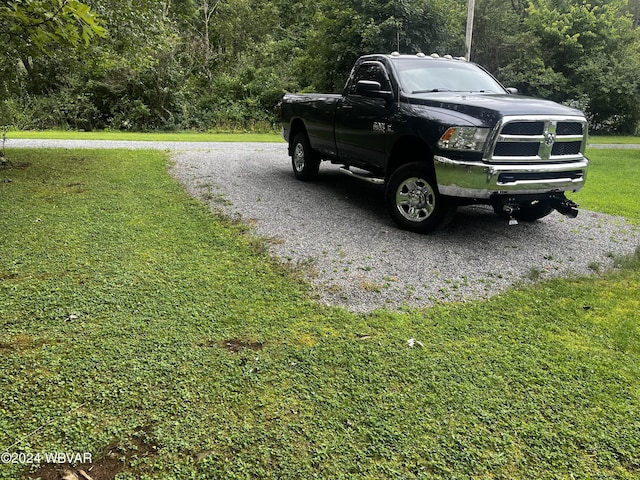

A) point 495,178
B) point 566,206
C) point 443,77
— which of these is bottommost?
point 566,206

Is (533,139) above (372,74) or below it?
below

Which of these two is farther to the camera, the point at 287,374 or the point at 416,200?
the point at 416,200

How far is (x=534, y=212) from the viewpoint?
6406 mm

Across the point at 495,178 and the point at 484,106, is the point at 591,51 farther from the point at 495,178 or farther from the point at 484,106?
the point at 495,178

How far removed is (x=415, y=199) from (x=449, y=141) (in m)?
0.88

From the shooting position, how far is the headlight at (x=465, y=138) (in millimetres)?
4949

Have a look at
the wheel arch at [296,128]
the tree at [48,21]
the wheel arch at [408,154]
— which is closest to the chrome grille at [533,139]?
the wheel arch at [408,154]

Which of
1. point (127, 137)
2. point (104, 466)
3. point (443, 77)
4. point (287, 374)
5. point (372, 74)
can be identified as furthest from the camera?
point (127, 137)

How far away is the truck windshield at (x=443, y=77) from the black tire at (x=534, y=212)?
1.64 metres

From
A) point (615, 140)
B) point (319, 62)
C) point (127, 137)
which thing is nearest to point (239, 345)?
point (127, 137)

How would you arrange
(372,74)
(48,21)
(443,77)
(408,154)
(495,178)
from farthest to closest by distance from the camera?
(372,74) < (443,77) < (408,154) < (495,178) < (48,21)

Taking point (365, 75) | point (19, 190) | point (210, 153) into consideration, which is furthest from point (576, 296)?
point (210, 153)

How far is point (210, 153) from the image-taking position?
1201cm

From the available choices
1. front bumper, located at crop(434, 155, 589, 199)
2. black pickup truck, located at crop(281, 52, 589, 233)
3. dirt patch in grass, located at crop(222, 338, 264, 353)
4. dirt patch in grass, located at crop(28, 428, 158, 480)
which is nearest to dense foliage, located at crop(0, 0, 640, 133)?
black pickup truck, located at crop(281, 52, 589, 233)
